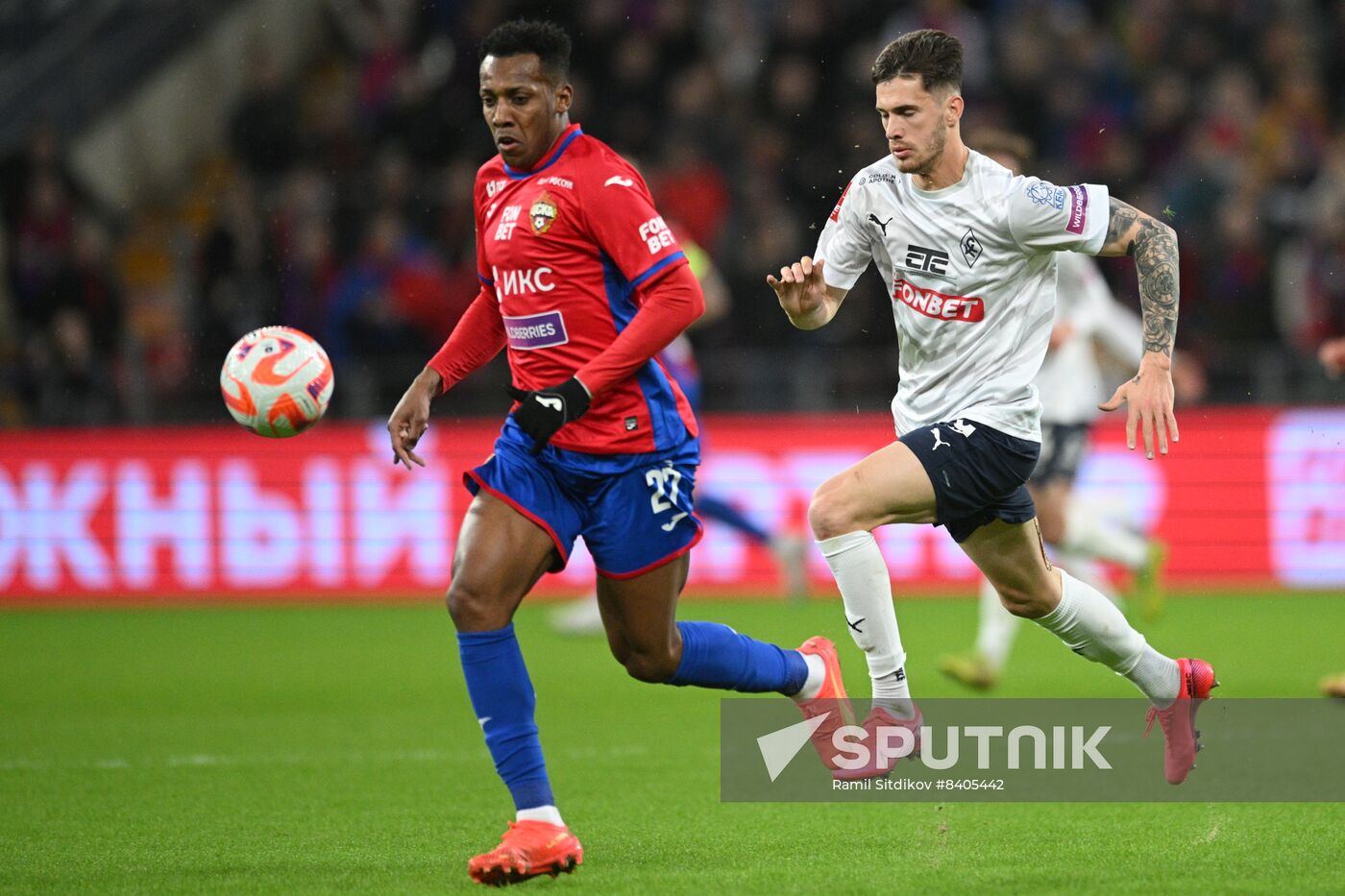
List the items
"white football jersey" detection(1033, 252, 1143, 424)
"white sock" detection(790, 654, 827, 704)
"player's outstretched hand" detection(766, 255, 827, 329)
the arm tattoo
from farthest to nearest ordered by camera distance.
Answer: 1. "white football jersey" detection(1033, 252, 1143, 424)
2. "white sock" detection(790, 654, 827, 704)
3. "player's outstretched hand" detection(766, 255, 827, 329)
4. the arm tattoo

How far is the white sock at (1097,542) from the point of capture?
988 centimetres

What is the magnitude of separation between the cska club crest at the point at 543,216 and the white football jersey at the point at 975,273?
98 centimetres

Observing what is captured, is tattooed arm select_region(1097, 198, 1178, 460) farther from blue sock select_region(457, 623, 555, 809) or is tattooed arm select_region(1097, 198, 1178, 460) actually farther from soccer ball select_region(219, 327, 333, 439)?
soccer ball select_region(219, 327, 333, 439)

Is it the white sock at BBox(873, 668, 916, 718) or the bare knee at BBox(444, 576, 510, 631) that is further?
the white sock at BBox(873, 668, 916, 718)

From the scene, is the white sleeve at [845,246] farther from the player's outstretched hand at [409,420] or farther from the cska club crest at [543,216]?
the player's outstretched hand at [409,420]

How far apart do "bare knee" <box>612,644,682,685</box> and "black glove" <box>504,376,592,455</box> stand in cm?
75

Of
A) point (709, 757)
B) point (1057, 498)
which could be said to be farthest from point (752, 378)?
point (709, 757)

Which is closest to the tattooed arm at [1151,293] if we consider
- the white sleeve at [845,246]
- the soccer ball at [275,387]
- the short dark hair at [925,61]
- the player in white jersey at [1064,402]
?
the short dark hair at [925,61]

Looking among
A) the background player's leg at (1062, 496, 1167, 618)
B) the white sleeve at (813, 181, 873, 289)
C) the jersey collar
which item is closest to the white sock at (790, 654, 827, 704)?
the white sleeve at (813, 181, 873, 289)

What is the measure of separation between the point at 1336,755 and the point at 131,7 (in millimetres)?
14391

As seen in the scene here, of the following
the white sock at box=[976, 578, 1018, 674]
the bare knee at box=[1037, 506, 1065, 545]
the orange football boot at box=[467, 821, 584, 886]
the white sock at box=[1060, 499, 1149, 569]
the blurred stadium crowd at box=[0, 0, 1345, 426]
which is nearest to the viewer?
the orange football boot at box=[467, 821, 584, 886]

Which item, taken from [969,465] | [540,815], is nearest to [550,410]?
[540,815]

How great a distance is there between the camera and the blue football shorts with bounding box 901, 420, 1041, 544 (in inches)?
205

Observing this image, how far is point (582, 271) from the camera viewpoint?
5.15 meters
